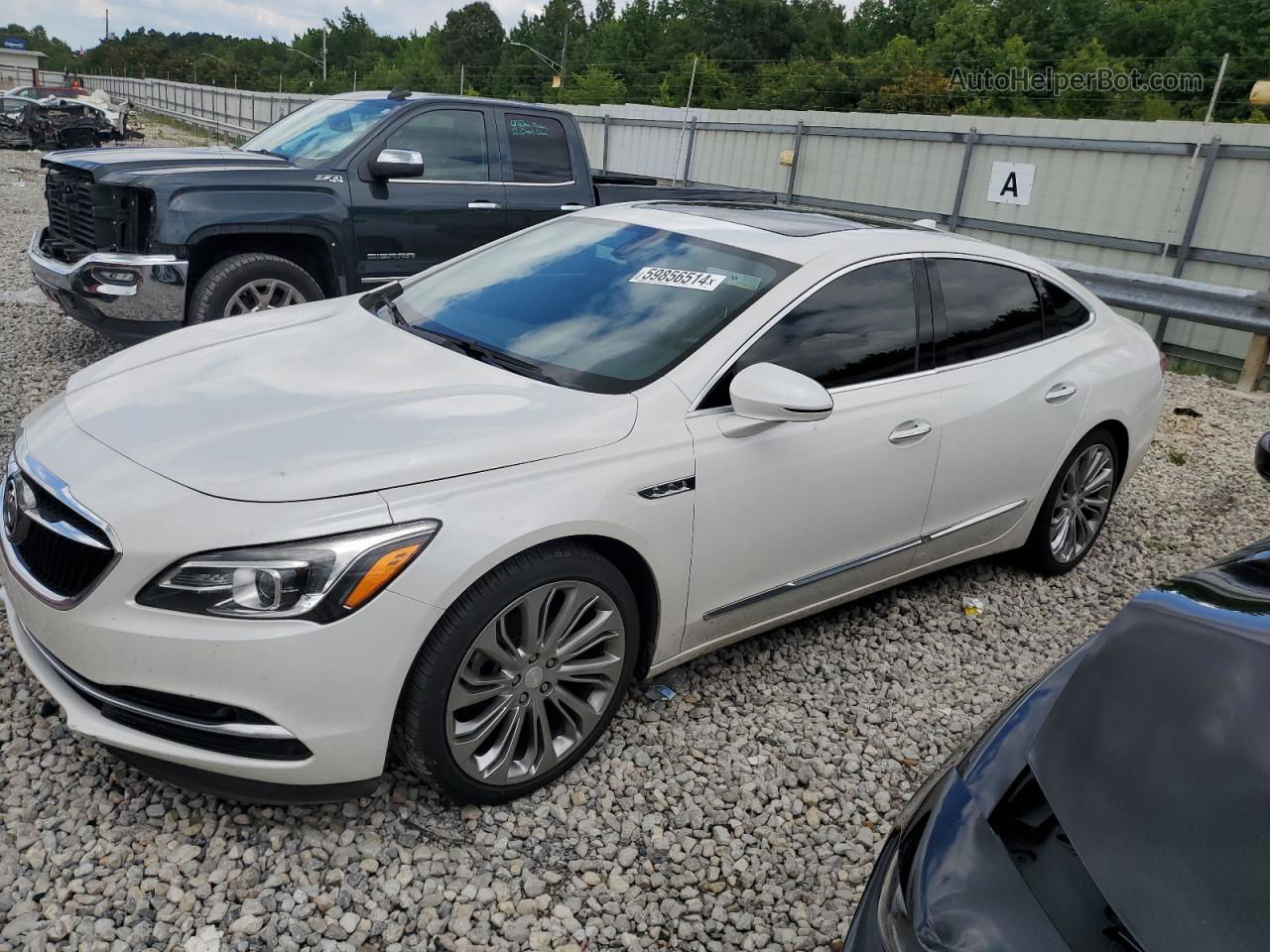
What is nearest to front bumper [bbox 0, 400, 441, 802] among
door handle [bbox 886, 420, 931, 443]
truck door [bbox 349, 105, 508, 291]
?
door handle [bbox 886, 420, 931, 443]

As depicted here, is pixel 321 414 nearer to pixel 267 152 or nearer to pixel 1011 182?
pixel 267 152

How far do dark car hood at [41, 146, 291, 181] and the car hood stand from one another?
9.99 ft

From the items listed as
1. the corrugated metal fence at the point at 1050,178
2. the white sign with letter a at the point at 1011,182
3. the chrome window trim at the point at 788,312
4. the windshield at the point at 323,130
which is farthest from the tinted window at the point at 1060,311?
the white sign with letter a at the point at 1011,182

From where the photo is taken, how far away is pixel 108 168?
568 centimetres

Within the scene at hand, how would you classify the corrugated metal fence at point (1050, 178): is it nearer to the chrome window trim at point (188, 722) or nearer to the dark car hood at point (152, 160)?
the dark car hood at point (152, 160)

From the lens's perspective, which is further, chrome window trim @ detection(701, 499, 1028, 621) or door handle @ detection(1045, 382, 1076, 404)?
door handle @ detection(1045, 382, 1076, 404)

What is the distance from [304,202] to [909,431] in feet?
14.2

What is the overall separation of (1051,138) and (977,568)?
8.75 metres

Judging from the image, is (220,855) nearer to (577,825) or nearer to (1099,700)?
(577,825)

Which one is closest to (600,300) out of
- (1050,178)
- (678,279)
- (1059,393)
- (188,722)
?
(678,279)

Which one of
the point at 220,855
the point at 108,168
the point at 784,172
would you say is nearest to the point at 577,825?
the point at 220,855

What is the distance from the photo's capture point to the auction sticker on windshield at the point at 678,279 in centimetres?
328

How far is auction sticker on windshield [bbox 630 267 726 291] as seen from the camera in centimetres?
328

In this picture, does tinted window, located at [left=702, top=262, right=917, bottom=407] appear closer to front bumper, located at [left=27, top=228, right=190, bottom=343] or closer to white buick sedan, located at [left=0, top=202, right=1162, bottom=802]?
white buick sedan, located at [left=0, top=202, right=1162, bottom=802]
